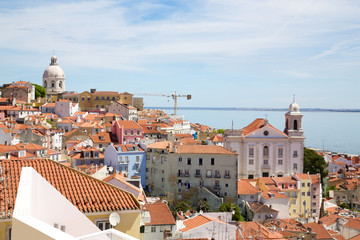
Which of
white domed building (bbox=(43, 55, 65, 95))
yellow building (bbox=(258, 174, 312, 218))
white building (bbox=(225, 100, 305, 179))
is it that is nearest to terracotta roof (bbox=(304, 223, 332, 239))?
yellow building (bbox=(258, 174, 312, 218))

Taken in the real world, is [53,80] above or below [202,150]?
above

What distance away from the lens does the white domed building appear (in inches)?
3238

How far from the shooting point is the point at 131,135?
159 ft

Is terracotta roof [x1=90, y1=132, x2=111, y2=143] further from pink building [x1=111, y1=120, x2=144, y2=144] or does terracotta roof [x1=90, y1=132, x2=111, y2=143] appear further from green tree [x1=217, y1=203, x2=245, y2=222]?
green tree [x1=217, y1=203, x2=245, y2=222]

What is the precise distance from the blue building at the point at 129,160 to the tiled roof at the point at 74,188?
2858cm

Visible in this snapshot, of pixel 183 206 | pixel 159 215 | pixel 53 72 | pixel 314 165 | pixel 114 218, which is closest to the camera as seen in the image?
pixel 114 218

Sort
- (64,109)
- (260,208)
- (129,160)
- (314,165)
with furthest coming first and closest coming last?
(64,109) → (314,165) → (129,160) → (260,208)

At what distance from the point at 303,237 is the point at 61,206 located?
21674 mm

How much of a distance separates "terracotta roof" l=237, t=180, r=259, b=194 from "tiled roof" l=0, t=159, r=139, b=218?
94.6 ft

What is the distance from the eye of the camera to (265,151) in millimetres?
→ 47031

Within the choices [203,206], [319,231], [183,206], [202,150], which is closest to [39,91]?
[202,150]

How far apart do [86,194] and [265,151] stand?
40594mm

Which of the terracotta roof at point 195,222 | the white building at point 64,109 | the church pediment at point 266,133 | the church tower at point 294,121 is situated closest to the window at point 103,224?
the terracotta roof at point 195,222

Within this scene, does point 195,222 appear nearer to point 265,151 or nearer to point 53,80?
point 265,151
